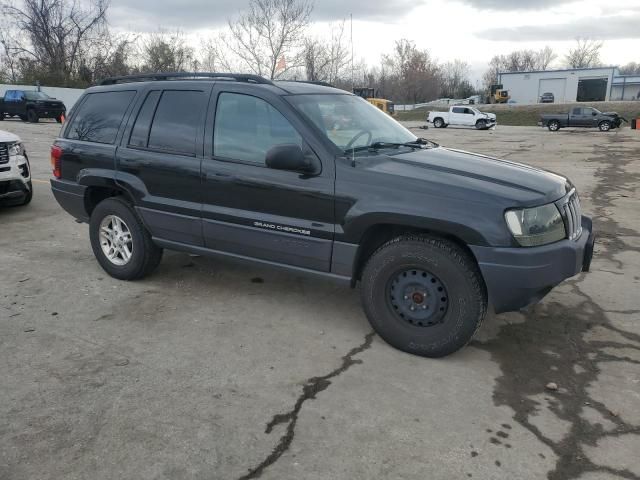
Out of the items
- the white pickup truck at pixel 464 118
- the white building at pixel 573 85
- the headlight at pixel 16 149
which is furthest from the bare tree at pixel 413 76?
the headlight at pixel 16 149

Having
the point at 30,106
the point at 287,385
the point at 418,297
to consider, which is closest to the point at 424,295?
the point at 418,297

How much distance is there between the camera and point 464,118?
3788 centimetres

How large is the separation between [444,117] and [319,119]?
37.3 m

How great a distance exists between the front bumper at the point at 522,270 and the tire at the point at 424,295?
0.12 meters

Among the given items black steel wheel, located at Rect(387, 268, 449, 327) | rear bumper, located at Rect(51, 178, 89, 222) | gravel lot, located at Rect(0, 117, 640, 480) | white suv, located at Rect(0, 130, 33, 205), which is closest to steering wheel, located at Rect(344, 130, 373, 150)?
black steel wheel, located at Rect(387, 268, 449, 327)

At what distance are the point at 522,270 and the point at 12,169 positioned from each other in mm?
6811

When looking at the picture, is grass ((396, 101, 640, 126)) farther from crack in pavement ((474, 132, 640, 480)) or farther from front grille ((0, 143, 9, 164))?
crack in pavement ((474, 132, 640, 480))

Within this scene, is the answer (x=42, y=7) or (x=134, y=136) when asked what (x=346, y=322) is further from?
(x=42, y=7)

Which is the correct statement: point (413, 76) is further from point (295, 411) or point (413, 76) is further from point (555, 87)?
point (295, 411)

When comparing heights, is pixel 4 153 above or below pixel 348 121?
below

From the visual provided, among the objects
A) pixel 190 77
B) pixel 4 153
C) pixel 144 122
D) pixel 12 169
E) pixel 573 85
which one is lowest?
pixel 12 169

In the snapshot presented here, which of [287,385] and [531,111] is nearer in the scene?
[287,385]

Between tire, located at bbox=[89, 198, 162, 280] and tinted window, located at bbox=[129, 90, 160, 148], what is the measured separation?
62 cm

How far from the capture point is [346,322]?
4.24 metres
